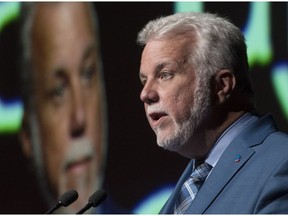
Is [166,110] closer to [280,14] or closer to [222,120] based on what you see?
[222,120]

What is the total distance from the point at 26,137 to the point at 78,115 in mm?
294

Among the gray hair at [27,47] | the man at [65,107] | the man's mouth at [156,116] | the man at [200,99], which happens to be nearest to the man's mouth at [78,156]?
the man at [65,107]

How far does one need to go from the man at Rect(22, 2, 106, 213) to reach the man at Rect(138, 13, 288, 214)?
174 cm

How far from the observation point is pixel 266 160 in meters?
2.02

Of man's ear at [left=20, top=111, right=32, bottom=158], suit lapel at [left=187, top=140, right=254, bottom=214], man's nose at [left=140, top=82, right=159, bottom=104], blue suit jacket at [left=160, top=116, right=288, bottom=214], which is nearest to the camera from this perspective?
blue suit jacket at [left=160, top=116, right=288, bottom=214]

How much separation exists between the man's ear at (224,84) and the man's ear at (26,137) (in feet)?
6.29

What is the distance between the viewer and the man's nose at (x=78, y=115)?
403cm

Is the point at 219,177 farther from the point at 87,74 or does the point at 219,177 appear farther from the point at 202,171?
the point at 87,74

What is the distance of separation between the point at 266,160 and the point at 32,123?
218cm

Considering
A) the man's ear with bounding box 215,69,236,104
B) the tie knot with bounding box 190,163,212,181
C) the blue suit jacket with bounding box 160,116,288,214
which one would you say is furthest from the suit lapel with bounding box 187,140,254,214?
the man's ear with bounding box 215,69,236,104

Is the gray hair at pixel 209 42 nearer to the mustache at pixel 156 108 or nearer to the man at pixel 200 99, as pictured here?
the man at pixel 200 99

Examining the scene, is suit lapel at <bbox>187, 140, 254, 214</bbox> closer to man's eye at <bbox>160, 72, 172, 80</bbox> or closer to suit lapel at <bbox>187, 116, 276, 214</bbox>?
suit lapel at <bbox>187, 116, 276, 214</bbox>

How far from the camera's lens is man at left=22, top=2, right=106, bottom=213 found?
4.00 m

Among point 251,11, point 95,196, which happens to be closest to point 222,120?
point 95,196
